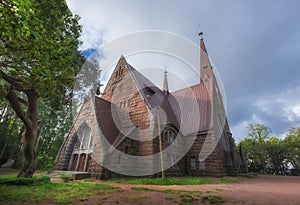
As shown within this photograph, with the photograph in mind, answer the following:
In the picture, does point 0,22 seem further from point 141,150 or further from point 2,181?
point 141,150

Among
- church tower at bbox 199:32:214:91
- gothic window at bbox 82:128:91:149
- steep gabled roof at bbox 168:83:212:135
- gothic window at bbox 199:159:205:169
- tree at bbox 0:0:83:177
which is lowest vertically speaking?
gothic window at bbox 199:159:205:169

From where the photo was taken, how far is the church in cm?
1261

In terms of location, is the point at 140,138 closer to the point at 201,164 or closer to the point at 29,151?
the point at 201,164

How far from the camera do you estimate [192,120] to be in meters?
18.8

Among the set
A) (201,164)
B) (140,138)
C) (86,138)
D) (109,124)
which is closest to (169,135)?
(140,138)

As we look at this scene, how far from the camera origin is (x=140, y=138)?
1423 cm

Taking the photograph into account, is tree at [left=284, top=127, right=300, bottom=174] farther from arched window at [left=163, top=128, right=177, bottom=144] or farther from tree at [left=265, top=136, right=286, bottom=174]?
→ arched window at [left=163, top=128, right=177, bottom=144]

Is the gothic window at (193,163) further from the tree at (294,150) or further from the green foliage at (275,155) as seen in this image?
the tree at (294,150)

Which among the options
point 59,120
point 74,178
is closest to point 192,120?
point 74,178

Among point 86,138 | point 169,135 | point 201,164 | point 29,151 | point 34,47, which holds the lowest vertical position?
point 201,164

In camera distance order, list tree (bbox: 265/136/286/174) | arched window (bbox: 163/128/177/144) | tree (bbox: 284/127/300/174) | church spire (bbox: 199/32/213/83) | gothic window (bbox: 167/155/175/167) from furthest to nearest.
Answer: tree (bbox: 265/136/286/174) → tree (bbox: 284/127/300/174) → church spire (bbox: 199/32/213/83) → arched window (bbox: 163/128/177/144) → gothic window (bbox: 167/155/175/167)

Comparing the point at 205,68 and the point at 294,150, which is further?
the point at 294,150

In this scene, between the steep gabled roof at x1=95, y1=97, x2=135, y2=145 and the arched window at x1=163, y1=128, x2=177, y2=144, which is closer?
the steep gabled roof at x1=95, y1=97, x2=135, y2=145

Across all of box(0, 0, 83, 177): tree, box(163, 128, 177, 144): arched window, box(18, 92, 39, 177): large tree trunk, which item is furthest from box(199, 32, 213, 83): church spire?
box(18, 92, 39, 177): large tree trunk
